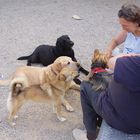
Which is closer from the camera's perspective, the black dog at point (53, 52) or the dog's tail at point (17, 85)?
the dog's tail at point (17, 85)

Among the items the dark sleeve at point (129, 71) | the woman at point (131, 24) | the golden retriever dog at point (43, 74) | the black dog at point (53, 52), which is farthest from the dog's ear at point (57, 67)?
the dark sleeve at point (129, 71)

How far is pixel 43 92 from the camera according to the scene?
3.18m

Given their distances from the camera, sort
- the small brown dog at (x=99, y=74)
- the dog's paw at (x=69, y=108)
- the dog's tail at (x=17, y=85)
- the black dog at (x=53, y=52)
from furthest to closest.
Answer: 1. the black dog at (x=53, y=52)
2. the dog's paw at (x=69, y=108)
3. the dog's tail at (x=17, y=85)
4. the small brown dog at (x=99, y=74)

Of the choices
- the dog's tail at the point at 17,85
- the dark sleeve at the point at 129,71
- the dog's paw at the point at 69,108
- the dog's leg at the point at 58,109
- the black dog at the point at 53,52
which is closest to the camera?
the dark sleeve at the point at 129,71

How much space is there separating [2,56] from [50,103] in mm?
1317

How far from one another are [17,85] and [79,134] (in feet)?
2.26

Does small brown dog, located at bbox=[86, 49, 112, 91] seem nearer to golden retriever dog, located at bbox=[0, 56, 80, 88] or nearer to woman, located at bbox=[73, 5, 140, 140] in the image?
woman, located at bbox=[73, 5, 140, 140]

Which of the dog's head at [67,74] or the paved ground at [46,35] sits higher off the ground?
the dog's head at [67,74]

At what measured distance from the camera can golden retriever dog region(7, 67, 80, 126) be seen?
313 centimetres

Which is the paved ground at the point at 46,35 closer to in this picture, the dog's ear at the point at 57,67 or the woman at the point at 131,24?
the dog's ear at the point at 57,67

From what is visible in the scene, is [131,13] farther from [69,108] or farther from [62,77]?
[69,108]

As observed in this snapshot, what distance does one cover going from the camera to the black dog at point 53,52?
3.99 metres

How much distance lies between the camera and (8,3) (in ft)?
20.5

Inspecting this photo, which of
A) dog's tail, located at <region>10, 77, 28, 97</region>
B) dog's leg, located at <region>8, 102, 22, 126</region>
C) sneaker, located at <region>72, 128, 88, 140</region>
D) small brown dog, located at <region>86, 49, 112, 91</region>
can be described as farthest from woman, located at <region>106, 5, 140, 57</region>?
dog's leg, located at <region>8, 102, 22, 126</region>
